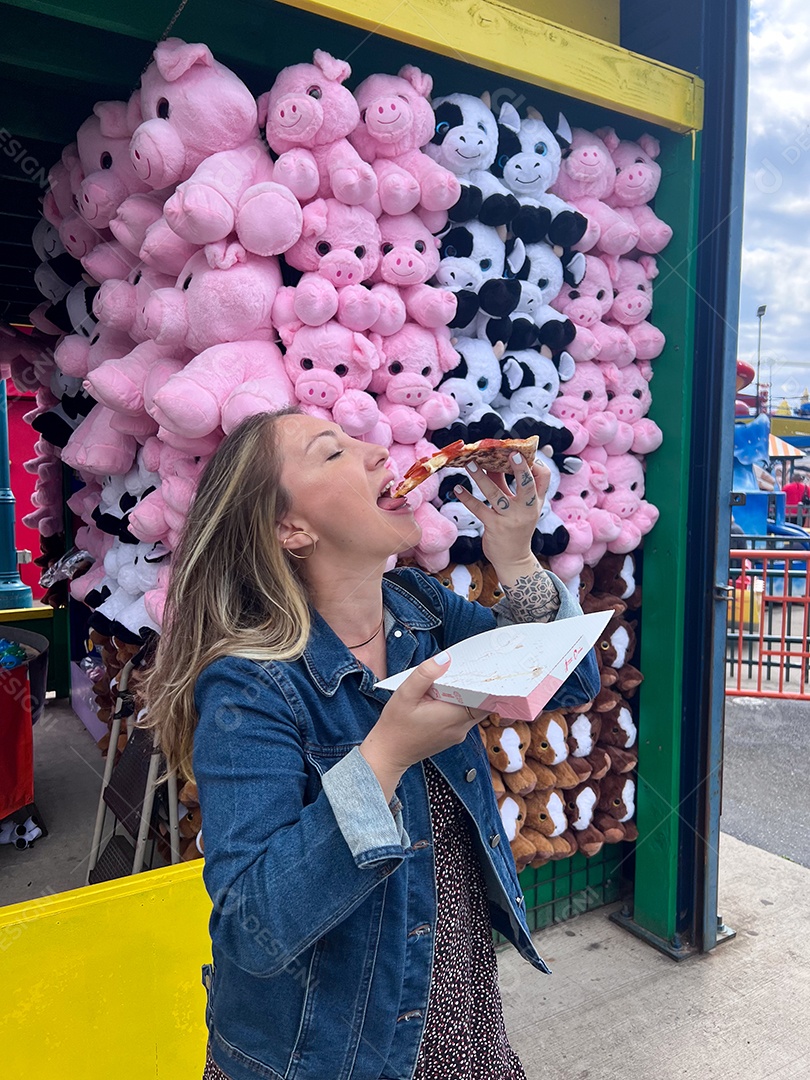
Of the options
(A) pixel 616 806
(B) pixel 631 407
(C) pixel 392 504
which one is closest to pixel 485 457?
(C) pixel 392 504

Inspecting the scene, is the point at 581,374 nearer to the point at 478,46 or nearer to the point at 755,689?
the point at 478,46

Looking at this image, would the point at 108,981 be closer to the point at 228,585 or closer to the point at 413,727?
the point at 228,585

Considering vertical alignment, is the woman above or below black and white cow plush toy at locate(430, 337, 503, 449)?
below

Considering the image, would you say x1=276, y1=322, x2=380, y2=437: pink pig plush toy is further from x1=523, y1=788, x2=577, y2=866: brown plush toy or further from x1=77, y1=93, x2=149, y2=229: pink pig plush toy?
x1=523, y1=788, x2=577, y2=866: brown plush toy

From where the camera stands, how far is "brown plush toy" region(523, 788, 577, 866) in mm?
2807

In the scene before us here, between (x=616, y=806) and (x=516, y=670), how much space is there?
243 cm

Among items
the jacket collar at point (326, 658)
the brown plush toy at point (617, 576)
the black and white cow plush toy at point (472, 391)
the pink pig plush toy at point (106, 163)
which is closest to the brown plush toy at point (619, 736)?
the brown plush toy at point (617, 576)

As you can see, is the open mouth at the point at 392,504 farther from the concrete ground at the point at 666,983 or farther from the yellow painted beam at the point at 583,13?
the yellow painted beam at the point at 583,13

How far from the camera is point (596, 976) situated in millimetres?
2797

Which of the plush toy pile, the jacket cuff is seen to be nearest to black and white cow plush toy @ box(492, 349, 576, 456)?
the plush toy pile

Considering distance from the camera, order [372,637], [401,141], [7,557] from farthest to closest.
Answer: [7,557], [401,141], [372,637]

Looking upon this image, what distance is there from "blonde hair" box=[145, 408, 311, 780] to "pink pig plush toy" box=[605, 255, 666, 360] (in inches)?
77.8

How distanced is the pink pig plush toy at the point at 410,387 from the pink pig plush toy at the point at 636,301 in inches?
36.0

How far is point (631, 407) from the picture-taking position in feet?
9.48
